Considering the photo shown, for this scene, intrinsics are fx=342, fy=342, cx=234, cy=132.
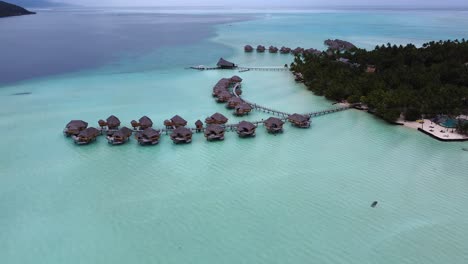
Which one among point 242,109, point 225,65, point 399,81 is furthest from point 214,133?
point 225,65

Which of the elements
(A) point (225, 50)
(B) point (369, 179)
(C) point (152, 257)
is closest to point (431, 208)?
(B) point (369, 179)

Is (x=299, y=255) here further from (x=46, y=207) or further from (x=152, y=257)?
(x=46, y=207)

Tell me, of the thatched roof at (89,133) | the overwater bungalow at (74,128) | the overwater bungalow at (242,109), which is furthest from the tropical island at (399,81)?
the overwater bungalow at (74,128)

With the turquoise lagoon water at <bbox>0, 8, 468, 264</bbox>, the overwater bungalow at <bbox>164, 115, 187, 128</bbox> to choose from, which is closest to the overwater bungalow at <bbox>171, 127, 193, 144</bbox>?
the turquoise lagoon water at <bbox>0, 8, 468, 264</bbox>

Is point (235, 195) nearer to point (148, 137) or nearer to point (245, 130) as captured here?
point (245, 130)

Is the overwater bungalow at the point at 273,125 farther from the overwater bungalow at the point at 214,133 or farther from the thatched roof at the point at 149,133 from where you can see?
the thatched roof at the point at 149,133

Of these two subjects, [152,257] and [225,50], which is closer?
[152,257]

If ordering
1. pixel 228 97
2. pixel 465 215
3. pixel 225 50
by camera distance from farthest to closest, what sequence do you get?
pixel 225 50 → pixel 228 97 → pixel 465 215
